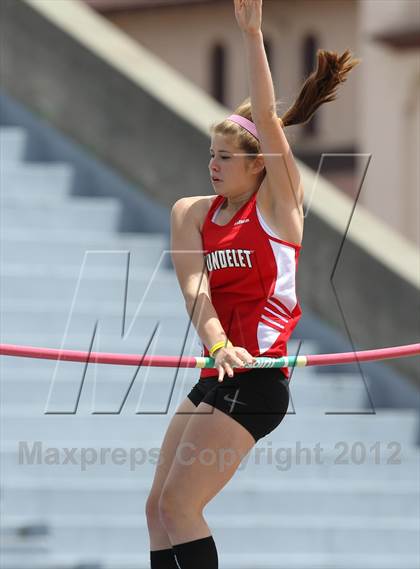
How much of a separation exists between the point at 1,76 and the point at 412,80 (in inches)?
224

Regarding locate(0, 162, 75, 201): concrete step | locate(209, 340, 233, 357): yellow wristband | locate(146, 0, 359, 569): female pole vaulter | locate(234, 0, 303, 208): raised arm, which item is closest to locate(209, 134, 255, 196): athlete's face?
locate(146, 0, 359, 569): female pole vaulter

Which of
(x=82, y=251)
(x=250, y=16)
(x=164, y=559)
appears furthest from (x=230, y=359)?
(x=82, y=251)

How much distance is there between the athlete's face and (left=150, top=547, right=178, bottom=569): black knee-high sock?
52.8 inches

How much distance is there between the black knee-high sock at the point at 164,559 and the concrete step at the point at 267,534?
2115 mm

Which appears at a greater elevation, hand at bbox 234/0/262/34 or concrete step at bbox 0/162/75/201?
concrete step at bbox 0/162/75/201

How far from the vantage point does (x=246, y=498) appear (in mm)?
8117

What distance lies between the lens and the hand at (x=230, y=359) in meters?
5.16

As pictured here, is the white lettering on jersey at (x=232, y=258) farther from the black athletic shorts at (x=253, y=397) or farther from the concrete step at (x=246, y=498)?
the concrete step at (x=246, y=498)

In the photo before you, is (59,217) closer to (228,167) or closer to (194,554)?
(228,167)

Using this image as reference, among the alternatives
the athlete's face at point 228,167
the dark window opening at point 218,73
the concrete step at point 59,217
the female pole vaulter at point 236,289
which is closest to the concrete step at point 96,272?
the concrete step at point 59,217

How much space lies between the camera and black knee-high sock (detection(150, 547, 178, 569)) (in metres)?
5.50

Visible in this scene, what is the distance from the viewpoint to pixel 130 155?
1012 cm

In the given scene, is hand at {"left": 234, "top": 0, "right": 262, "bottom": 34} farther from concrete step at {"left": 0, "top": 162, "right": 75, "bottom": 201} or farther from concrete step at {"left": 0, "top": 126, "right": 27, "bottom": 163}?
concrete step at {"left": 0, "top": 126, "right": 27, "bottom": 163}

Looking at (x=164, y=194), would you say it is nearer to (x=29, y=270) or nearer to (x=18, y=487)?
(x=29, y=270)
